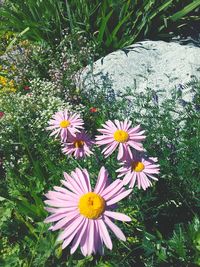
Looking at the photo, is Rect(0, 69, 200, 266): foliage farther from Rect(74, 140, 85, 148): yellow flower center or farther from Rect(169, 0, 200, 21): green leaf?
Rect(169, 0, 200, 21): green leaf

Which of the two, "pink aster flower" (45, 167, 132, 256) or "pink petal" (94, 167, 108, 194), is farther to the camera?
"pink petal" (94, 167, 108, 194)

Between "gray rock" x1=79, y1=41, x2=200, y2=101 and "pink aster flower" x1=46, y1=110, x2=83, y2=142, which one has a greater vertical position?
"gray rock" x1=79, y1=41, x2=200, y2=101

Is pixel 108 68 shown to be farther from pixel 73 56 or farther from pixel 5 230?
pixel 5 230

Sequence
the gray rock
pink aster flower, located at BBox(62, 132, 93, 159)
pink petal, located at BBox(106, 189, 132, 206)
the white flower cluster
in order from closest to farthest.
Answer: pink petal, located at BBox(106, 189, 132, 206)
pink aster flower, located at BBox(62, 132, 93, 159)
the white flower cluster
the gray rock

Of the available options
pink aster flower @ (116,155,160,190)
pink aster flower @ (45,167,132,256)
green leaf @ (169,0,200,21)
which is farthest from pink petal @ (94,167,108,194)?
green leaf @ (169,0,200,21)

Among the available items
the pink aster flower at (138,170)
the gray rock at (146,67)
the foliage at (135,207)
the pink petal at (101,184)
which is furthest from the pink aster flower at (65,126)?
the gray rock at (146,67)

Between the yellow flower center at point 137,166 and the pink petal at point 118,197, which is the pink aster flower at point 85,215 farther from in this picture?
the yellow flower center at point 137,166

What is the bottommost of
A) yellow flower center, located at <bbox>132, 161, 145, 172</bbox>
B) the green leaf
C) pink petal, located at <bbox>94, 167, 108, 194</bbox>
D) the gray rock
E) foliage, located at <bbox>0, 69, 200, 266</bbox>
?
foliage, located at <bbox>0, 69, 200, 266</bbox>
